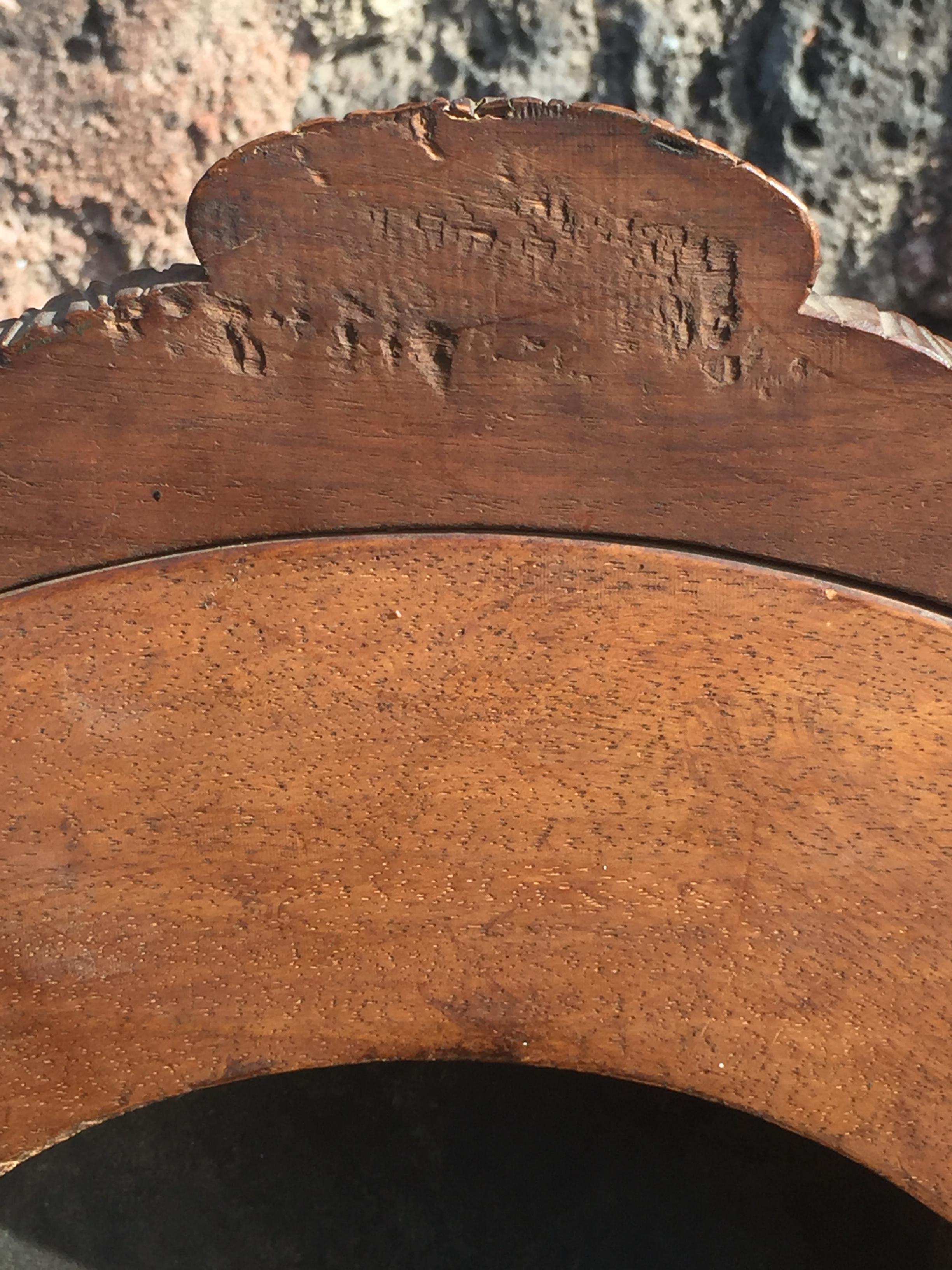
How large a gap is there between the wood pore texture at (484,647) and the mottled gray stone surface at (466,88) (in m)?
0.22

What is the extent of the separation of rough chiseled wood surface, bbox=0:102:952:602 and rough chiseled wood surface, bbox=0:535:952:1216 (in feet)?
0.08

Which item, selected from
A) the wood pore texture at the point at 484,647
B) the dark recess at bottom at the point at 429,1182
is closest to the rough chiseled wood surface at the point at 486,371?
the wood pore texture at the point at 484,647

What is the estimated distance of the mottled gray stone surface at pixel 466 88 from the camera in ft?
2.03

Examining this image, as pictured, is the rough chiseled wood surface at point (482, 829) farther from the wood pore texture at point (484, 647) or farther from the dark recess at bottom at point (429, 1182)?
the dark recess at bottom at point (429, 1182)

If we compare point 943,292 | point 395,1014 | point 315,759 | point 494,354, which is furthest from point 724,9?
point 395,1014

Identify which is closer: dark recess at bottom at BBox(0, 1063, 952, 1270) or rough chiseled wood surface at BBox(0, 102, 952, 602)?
rough chiseled wood surface at BBox(0, 102, 952, 602)

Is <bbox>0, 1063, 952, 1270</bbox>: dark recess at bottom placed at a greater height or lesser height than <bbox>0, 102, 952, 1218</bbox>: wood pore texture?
lesser

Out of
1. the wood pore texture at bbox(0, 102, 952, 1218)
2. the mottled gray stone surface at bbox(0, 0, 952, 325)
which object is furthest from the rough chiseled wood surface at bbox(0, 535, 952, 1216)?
the mottled gray stone surface at bbox(0, 0, 952, 325)

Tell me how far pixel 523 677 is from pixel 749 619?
4.1 inches

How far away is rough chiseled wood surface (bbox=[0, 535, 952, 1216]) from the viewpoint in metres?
0.51

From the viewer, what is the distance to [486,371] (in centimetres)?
47

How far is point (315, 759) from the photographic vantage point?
539mm

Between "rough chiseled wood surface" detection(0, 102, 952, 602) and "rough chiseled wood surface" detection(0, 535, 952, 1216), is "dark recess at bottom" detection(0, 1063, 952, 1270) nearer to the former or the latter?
"rough chiseled wood surface" detection(0, 535, 952, 1216)

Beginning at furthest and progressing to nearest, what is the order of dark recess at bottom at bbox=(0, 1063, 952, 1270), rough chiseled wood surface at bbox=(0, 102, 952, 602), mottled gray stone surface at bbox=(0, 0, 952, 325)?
1. dark recess at bottom at bbox=(0, 1063, 952, 1270)
2. mottled gray stone surface at bbox=(0, 0, 952, 325)
3. rough chiseled wood surface at bbox=(0, 102, 952, 602)
